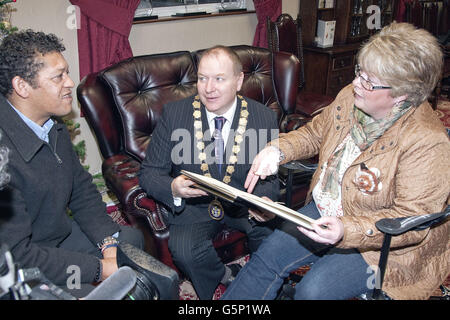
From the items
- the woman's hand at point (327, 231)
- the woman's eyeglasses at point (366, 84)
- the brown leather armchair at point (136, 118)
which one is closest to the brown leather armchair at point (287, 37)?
the brown leather armchair at point (136, 118)

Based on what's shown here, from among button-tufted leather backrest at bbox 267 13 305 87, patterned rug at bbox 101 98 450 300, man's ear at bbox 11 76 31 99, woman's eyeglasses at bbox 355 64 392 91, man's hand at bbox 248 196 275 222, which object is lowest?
patterned rug at bbox 101 98 450 300

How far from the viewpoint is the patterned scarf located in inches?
58.7

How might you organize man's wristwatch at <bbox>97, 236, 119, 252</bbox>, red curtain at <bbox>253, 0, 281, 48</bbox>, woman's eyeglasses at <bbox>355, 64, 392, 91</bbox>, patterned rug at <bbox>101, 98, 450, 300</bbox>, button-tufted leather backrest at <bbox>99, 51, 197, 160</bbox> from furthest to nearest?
red curtain at <bbox>253, 0, 281, 48</bbox>, button-tufted leather backrest at <bbox>99, 51, 197, 160</bbox>, patterned rug at <bbox>101, 98, 450, 300</bbox>, man's wristwatch at <bbox>97, 236, 119, 252</bbox>, woman's eyeglasses at <bbox>355, 64, 392, 91</bbox>

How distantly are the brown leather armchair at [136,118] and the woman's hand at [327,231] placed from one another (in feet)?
2.67

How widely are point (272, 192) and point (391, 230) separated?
30.7 inches

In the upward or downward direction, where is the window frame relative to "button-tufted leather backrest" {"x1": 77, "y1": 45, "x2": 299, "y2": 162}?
upward

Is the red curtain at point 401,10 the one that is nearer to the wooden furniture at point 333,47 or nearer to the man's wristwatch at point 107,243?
the wooden furniture at point 333,47

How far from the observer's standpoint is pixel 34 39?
1.52 m

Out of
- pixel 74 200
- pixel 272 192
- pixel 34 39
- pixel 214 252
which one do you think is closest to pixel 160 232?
pixel 214 252

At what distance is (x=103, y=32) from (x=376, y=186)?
2.35 meters

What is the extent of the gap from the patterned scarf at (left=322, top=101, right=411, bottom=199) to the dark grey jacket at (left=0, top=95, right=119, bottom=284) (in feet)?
3.30

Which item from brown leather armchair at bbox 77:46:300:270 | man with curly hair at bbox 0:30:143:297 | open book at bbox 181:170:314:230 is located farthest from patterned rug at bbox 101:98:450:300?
open book at bbox 181:170:314:230

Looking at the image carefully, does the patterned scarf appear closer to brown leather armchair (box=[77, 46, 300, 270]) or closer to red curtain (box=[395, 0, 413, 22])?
brown leather armchair (box=[77, 46, 300, 270])
